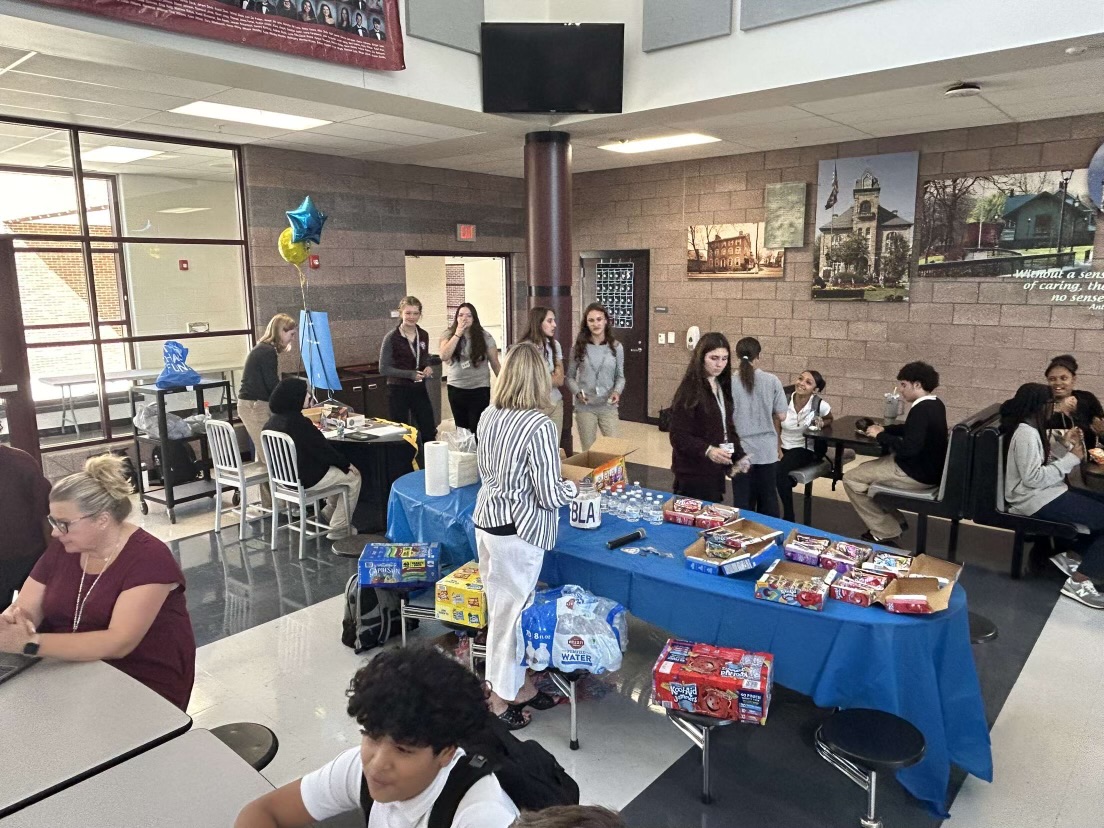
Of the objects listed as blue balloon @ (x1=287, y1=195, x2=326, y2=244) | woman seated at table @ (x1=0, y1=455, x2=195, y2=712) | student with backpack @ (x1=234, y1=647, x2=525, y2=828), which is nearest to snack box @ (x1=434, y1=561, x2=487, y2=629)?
woman seated at table @ (x1=0, y1=455, x2=195, y2=712)

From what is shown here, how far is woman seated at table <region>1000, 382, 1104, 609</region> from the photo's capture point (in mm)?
4391

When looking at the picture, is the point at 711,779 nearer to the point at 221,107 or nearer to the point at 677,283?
the point at 221,107

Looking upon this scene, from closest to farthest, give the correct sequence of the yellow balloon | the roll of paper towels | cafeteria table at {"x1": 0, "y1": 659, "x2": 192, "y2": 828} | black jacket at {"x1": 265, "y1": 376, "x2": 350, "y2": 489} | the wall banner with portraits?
cafeteria table at {"x1": 0, "y1": 659, "x2": 192, "y2": 828} → the wall banner with portraits → the roll of paper towels → black jacket at {"x1": 265, "y1": 376, "x2": 350, "y2": 489} → the yellow balloon

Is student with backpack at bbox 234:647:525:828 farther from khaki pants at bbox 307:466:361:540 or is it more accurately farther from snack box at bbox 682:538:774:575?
khaki pants at bbox 307:466:361:540

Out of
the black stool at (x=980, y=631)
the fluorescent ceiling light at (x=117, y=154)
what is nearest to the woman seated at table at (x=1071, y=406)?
the black stool at (x=980, y=631)

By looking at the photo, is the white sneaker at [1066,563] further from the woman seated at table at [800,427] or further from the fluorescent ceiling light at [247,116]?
the fluorescent ceiling light at [247,116]

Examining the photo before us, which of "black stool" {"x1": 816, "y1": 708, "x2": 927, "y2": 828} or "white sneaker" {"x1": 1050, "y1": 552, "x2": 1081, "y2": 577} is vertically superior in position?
"black stool" {"x1": 816, "y1": 708, "x2": 927, "y2": 828}

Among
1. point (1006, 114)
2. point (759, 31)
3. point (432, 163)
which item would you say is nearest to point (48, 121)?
point (432, 163)

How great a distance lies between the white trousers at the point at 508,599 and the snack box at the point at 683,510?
764mm

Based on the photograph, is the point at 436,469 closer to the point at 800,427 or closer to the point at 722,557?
the point at 722,557

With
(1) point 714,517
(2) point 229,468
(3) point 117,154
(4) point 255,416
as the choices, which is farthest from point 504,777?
A: (3) point 117,154

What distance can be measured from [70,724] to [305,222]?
5343mm

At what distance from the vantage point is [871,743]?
2.39 meters

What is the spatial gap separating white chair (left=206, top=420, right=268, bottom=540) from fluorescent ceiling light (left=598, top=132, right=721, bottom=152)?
4583 mm
